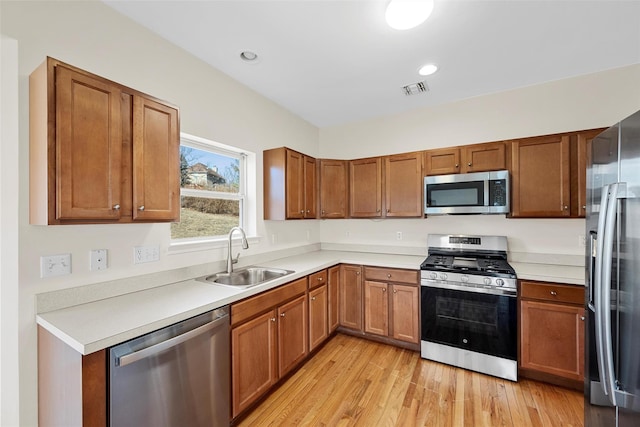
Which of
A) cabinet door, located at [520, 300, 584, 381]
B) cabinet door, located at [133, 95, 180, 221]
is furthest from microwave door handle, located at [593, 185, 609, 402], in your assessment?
cabinet door, located at [133, 95, 180, 221]

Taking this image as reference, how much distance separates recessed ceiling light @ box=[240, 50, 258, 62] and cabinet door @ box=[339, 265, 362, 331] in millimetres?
2249

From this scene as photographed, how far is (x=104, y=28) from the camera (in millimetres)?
1658

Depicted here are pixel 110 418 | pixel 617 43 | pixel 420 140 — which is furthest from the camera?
pixel 420 140

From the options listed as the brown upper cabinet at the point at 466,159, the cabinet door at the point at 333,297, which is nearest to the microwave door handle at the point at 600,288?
the brown upper cabinet at the point at 466,159

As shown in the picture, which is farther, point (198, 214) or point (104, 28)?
point (198, 214)

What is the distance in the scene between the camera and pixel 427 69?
2.43m

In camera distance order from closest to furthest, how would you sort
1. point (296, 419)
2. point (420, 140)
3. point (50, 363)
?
1. point (50, 363)
2. point (296, 419)
3. point (420, 140)

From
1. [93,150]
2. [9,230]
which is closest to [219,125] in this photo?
[93,150]

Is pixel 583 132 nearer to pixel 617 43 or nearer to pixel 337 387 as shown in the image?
pixel 617 43

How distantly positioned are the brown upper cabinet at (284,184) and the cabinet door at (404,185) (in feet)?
3.36

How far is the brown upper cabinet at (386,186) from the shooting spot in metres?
3.06

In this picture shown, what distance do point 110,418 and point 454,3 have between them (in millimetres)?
2865

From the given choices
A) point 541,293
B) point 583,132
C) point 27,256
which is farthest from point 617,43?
point 27,256

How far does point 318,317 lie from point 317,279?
1.29ft
